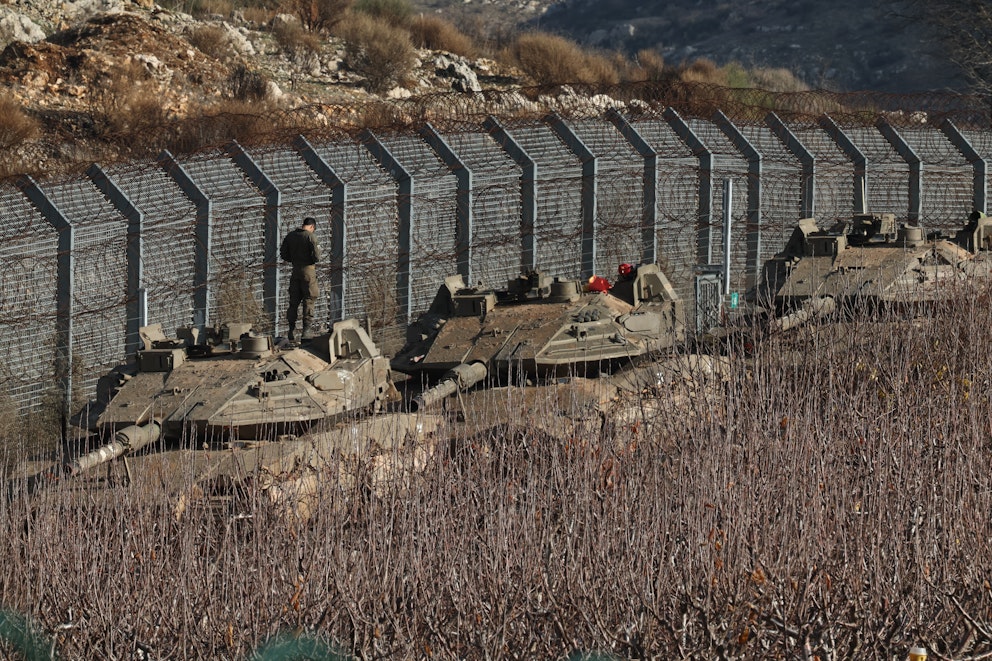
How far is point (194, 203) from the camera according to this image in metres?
26.8

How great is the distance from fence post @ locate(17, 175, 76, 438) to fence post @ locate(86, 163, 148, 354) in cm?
94

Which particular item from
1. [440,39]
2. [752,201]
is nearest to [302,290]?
[752,201]

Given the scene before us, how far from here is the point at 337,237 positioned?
2830 cm

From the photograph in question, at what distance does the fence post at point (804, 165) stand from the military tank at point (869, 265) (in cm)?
307

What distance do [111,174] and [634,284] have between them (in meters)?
8.07

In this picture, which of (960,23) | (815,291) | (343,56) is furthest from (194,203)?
(960,23)

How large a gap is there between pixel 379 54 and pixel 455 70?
8.22 ft

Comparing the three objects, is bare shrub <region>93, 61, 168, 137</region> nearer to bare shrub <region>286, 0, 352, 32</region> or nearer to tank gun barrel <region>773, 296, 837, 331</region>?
bare shrub <region>286, 0, 352, 32</region>

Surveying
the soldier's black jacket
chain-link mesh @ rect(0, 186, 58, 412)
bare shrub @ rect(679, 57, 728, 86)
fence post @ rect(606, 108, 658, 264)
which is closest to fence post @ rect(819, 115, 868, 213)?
fence post @ rect(606, 108, 658, 264)

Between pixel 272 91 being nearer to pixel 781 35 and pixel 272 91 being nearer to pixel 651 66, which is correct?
pixel 651 66

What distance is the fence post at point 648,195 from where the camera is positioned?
101 feet

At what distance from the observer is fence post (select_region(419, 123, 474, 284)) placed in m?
29.5

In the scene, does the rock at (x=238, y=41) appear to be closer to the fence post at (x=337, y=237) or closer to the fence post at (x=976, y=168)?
the fence post at (x=337, y=237)

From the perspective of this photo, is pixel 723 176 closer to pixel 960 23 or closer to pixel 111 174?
pixel 111 174
